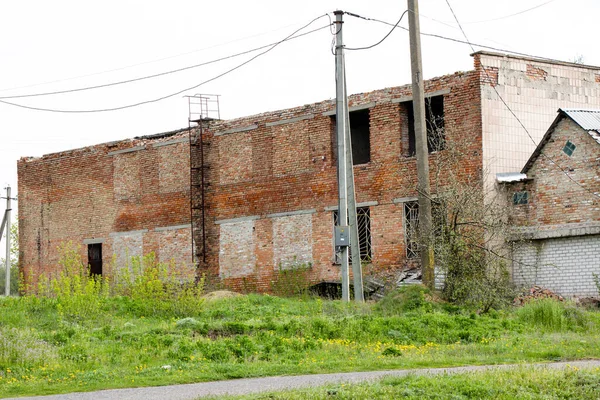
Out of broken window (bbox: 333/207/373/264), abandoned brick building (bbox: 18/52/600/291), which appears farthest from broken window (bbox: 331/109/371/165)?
broken window (bbox: 333/207/373/264)

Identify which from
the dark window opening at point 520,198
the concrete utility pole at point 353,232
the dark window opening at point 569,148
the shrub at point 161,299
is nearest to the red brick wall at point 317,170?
the dark window opening at point 520,198

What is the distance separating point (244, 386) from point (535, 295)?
45.5 ft

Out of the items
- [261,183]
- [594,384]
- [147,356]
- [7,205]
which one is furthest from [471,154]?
[7,205]

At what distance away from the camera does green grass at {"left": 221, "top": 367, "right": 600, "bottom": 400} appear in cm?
1012

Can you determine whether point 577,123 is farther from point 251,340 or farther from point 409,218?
point 251,340

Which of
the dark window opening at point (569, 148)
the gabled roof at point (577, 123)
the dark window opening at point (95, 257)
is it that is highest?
the gabled roof at point (577, 123)

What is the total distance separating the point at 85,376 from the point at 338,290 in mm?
16010

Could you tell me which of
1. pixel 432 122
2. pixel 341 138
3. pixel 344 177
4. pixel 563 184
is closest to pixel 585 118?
pixel 563 184

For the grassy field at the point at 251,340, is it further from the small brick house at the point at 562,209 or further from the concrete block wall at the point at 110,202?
the concrete block wall at the point at 110,202

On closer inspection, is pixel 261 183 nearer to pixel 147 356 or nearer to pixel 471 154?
pixel 471 154

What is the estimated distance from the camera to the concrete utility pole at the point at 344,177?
890 inches

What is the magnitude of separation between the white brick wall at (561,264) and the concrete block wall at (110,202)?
11.6m

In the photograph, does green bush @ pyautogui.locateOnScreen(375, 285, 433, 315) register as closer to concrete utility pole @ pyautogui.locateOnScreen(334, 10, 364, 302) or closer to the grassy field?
the grassy field

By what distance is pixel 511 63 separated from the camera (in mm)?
26438
